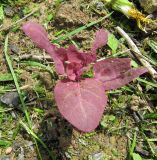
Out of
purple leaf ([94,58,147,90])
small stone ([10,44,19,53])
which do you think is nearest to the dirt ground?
small stone ([10,44,19,53])

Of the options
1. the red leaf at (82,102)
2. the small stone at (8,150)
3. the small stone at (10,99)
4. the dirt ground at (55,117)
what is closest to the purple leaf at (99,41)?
the red leaf at (82,102)

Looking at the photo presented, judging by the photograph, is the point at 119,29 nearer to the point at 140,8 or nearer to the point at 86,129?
the point at 140,8

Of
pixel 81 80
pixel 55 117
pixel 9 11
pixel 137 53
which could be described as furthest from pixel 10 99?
pixel 137 53

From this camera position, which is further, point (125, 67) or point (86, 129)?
point (125, 67)

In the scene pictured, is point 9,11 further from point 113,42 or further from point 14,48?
point 113,42

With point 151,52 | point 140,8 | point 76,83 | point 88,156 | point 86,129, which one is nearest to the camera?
point 86,129

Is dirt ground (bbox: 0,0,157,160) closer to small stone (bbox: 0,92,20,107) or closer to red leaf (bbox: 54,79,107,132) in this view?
small stone (bbox: 0,92,20,107)

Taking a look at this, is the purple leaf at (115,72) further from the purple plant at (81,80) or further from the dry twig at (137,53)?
the dry twig at (137,53)

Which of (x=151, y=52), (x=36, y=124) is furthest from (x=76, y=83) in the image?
(x=151, y=52)

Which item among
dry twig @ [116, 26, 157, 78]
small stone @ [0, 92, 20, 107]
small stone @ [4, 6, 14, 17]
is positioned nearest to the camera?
small stone @ [0, 92, 20, 107]
